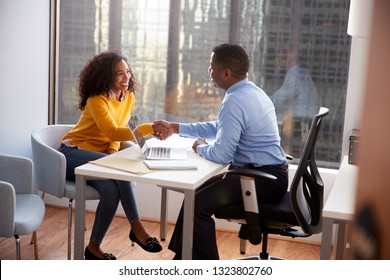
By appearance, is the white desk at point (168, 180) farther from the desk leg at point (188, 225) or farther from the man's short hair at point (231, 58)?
the man's short hair at point (231, 58)

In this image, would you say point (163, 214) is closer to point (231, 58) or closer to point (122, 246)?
point (122, 246)

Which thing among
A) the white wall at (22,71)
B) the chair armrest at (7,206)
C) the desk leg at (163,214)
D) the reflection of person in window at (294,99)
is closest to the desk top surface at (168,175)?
the chair armrest at (7,206)

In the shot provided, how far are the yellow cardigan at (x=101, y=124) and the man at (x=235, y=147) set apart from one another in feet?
1.77

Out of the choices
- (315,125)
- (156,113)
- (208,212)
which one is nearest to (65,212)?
(156,113)

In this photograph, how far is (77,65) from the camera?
4.20 m

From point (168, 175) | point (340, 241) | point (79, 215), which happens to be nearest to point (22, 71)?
point (79, 215)

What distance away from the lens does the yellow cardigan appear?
124 inches

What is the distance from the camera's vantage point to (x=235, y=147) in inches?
109

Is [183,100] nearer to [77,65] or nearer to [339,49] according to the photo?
[77,65]

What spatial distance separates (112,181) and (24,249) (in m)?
0.73

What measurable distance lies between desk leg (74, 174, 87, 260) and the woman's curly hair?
0.68 m

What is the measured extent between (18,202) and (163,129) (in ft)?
2.82

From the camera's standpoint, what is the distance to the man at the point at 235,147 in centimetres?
275

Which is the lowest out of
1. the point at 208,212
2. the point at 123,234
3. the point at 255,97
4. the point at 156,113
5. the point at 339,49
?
the point at 123,234
